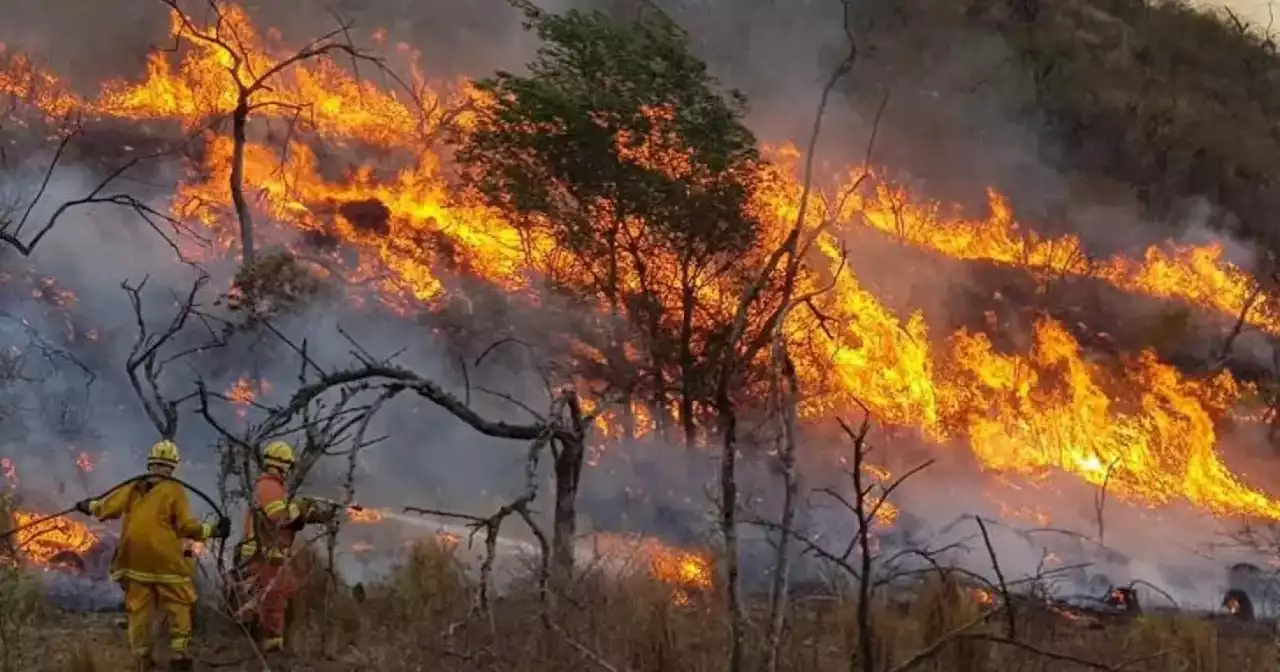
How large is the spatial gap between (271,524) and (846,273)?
1202cm

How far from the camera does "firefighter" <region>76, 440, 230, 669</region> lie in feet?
22.3

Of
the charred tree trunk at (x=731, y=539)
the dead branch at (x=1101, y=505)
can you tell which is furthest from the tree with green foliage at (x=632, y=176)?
the charred tree trunk at (x=731, y=539)

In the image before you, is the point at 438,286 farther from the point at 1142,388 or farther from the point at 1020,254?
the point at 1142,388

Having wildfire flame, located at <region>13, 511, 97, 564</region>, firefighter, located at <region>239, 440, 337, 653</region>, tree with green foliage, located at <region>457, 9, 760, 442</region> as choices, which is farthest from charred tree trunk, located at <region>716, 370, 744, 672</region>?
tree with green foliage, located at <region>457, 9, 760, 442</region>

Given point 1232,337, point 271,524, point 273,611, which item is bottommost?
point 273,611

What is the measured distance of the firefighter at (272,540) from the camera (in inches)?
253

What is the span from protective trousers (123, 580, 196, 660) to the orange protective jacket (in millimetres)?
484

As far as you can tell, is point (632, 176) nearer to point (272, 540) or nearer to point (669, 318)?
point (669, 318)

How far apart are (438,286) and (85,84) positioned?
7.03 meters

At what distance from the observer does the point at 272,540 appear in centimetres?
657

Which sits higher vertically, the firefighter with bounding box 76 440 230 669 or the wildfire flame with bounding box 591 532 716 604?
the wildfire flame with bounding box 591 532 716 604

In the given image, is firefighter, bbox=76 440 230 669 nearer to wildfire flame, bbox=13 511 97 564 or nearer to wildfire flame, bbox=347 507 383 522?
wildfire flame, bbox=13 511 97 564

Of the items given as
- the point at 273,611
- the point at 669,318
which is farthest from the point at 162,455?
the point at 669,318

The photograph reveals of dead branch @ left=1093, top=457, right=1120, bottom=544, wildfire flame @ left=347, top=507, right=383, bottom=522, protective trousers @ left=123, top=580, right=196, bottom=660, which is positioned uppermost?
dead branch @ left=1093, top=457, right=1120, bottom=544
